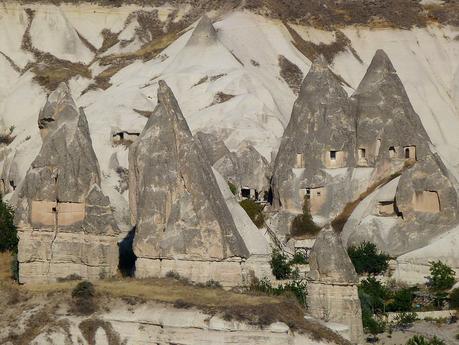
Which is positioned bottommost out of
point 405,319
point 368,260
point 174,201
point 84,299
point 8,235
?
point 405,319

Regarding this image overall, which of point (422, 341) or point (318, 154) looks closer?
point (422, 341)

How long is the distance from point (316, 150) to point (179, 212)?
1927 cm

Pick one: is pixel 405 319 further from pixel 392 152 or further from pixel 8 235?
pixel 392 152

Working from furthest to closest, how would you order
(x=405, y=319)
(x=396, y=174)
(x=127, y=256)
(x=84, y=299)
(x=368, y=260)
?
(x=396, y=174) < (x=368, y=260) < (x=127, y=256) < (x=405, y=319) < (x=84, y=299)

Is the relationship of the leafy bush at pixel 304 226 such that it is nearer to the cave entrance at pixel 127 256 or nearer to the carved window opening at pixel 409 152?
the carved window opening at pixel 409 152

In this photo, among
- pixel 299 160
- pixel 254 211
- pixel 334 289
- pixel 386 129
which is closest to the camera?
pixel 334 289

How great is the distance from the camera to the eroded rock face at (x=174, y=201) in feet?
142

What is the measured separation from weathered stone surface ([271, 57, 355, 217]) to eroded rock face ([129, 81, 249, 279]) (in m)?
16.0

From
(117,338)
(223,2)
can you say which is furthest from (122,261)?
(223,2)

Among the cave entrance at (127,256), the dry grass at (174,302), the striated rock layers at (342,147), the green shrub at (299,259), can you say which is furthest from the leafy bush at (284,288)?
the striated rock layers at (342,147)

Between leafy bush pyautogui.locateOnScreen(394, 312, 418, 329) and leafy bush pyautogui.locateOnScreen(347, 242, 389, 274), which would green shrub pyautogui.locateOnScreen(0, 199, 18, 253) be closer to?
leafy bush pyautogui.locateOnScreen(347, 242, 389, 274)

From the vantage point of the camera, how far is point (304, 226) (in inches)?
2387

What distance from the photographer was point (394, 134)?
63.3m

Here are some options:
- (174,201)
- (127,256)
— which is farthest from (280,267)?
(174,201)
